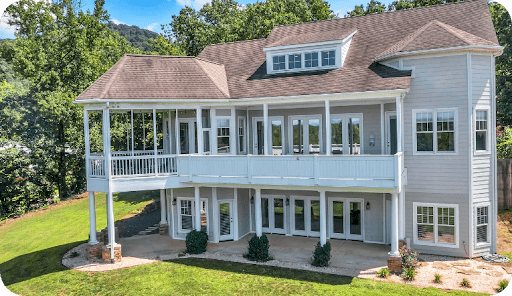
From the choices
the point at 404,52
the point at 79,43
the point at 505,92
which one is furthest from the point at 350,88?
the point at 79,43

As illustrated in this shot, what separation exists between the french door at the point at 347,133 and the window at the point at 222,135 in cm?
503

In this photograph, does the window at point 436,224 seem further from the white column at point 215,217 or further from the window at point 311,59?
the white column at point 215,217

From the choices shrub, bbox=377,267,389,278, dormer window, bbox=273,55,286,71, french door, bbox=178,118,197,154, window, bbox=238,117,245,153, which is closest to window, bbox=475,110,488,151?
shrub, bbox=377,267,389,278

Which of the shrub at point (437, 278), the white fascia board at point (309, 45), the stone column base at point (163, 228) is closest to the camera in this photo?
the shrub at point (437, 278)

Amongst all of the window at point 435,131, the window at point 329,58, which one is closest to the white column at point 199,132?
the window at point 329,58

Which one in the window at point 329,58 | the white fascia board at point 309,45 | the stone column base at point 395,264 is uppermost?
the white fascia board at point 309,45

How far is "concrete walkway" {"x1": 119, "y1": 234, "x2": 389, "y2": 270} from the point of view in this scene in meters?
15.5

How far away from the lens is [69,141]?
32500 mm

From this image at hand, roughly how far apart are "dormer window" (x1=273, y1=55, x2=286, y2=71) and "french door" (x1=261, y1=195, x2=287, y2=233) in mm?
6410

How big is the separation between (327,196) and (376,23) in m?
9.21

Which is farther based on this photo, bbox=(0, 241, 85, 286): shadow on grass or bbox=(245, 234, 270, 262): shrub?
bbox=(0, 241, 85, 286): shadow on grass

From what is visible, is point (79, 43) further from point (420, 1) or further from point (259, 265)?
point (420, 1)

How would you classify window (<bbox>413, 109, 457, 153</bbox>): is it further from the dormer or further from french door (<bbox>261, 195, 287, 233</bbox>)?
french door (<bbox>261, 195, 287, 233</bbox>)

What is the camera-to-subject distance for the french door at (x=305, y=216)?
19.1 metres
